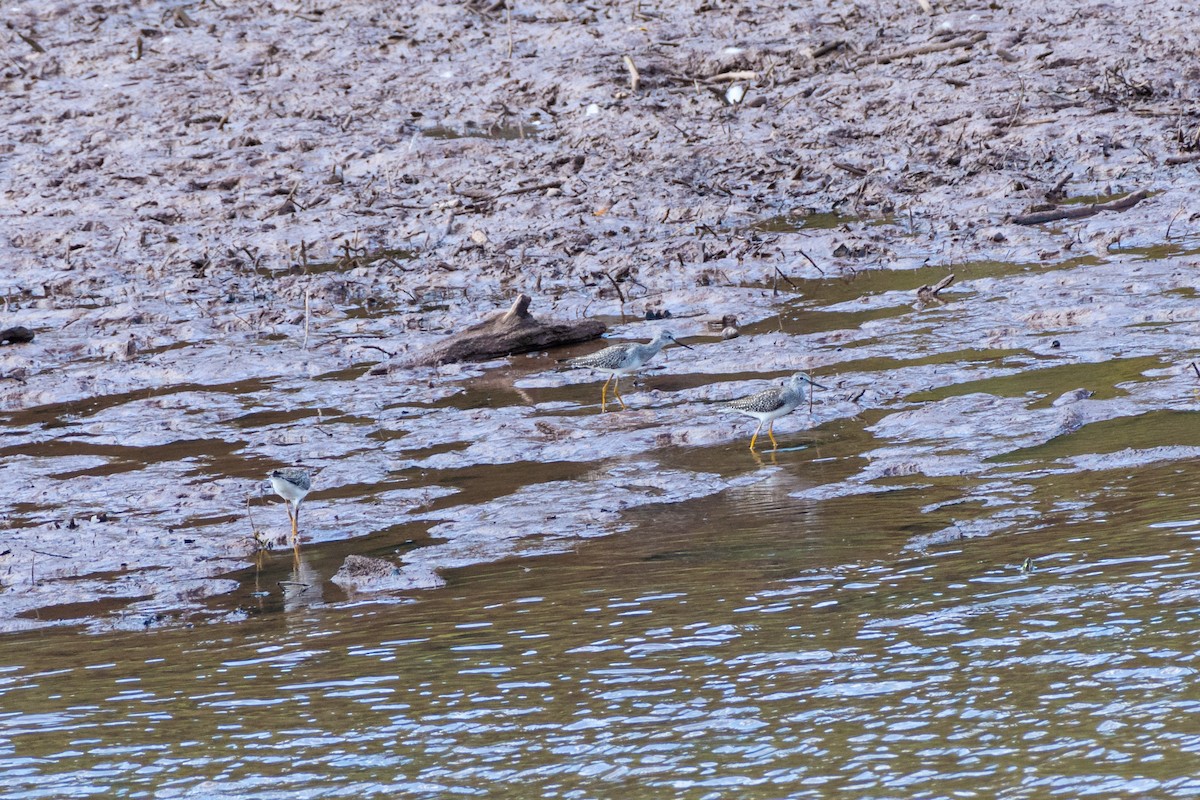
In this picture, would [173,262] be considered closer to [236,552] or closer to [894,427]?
[236,552]

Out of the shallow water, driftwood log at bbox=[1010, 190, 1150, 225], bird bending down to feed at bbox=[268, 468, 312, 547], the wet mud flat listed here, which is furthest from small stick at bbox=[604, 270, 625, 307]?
bird bending down to feed at bbox=[268, 468, 312, 547]

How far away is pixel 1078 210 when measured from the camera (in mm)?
16859

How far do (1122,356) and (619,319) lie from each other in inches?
220

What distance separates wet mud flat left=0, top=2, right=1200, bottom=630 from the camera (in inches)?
405

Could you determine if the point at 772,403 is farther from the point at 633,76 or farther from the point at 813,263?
the point at 633,76

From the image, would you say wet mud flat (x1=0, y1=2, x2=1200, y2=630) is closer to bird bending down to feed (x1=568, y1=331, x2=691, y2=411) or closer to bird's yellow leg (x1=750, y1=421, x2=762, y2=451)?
bird's yellow leg (x1=750, y1=421, x2=762, y2=451)

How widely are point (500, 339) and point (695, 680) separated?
8.06 m

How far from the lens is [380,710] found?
6906 mm

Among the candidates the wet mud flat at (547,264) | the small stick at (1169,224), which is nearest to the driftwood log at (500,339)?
the wet mud flat at (547,264)

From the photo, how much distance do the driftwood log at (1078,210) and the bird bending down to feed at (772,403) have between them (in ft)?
21.2

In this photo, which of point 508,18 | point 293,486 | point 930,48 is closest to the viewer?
point 293,486

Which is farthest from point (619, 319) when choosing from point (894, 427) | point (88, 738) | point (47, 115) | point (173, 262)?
point (47, 115)

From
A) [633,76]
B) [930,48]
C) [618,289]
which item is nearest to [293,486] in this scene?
[618,289]

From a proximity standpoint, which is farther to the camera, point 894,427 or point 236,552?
point 894,427
